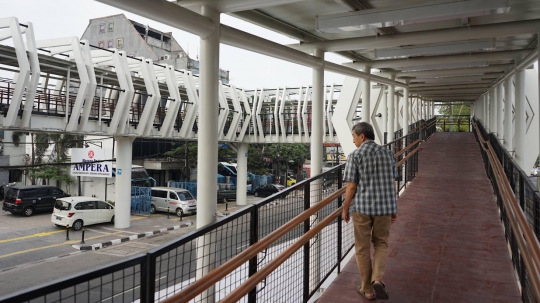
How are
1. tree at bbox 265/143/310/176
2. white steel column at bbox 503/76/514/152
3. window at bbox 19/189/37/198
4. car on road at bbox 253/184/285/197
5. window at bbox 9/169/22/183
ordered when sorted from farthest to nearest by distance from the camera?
tree at bbox 265/143/310/176
car on road at bbox 253/184/285/197
window at bbox 9/169/22/183
window at bbox 19/189/37/198
white steel column at bbox 503/76/514/152

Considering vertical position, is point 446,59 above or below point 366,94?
above

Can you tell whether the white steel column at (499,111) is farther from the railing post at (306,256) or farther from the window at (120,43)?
the window at (120,43)

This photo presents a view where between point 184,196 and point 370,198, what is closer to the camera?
point 370,198

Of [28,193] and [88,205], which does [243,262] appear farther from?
[28,193]

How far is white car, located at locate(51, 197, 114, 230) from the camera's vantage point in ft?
54.9

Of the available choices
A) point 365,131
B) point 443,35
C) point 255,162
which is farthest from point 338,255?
point 255,162

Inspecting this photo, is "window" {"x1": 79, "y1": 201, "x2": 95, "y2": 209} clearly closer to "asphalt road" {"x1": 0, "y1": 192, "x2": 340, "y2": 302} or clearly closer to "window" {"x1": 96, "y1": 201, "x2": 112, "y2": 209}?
"window" {"x1": 96, "y1": 201, "x2": 112, "y2": 209}

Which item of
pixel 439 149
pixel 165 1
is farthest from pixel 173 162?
pixel 165 1

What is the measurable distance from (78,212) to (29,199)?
4755 millimetres

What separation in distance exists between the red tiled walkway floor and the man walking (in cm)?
31

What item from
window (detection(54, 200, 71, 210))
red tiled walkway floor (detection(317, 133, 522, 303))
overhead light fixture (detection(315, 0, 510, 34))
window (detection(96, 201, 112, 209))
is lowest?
window (detection(96, 201, 112, 209))

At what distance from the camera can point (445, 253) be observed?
4.78 metres

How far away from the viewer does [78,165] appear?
19375 millimetres

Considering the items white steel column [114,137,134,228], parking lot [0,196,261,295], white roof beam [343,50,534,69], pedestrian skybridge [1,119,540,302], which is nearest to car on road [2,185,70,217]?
parking lot [0,196,261,295]
